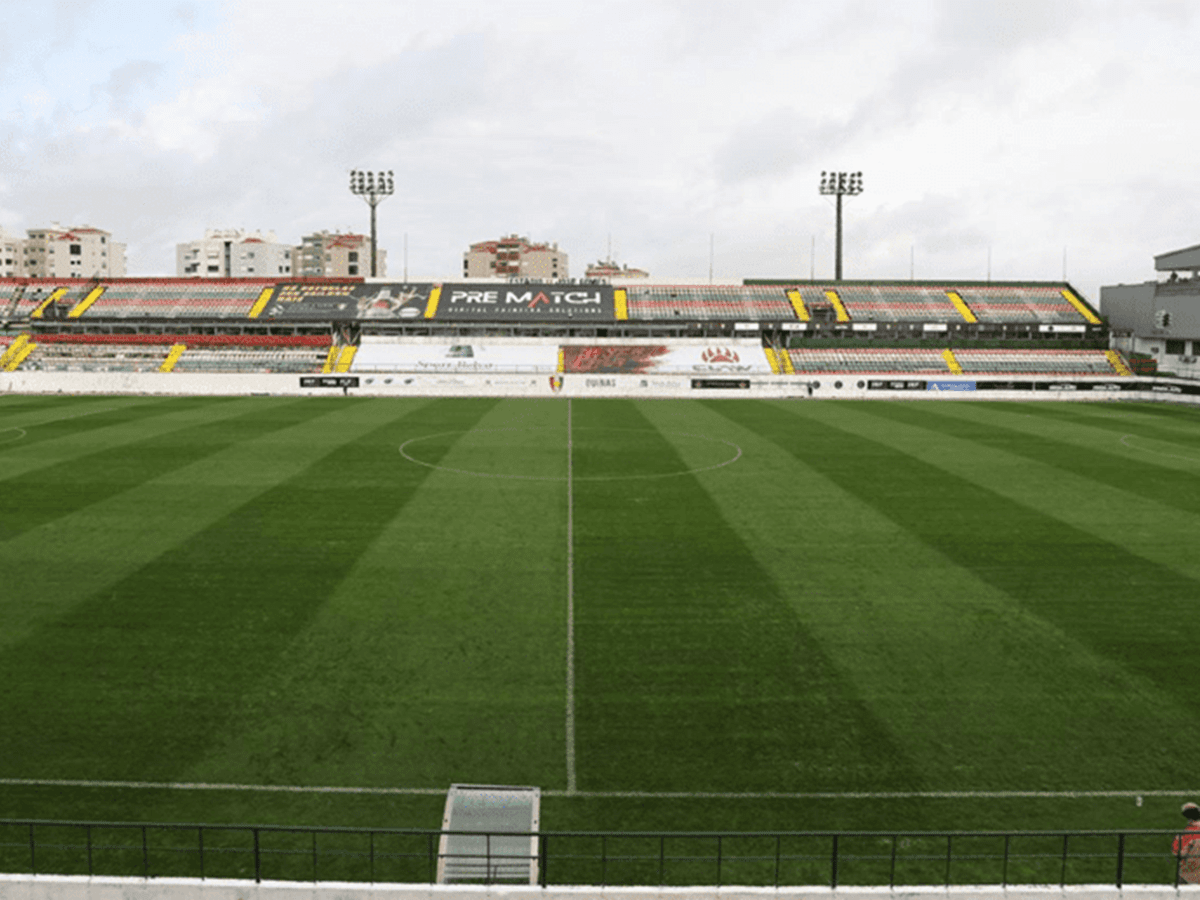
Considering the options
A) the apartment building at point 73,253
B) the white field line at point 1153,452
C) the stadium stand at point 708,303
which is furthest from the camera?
the apartment building at point 73,253

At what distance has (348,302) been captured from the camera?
244ft

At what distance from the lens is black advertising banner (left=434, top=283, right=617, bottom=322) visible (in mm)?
72938

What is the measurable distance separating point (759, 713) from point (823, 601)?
4.58m

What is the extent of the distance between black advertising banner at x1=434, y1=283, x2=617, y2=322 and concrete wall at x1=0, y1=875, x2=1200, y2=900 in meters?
67.3

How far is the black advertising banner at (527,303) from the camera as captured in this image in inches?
2872

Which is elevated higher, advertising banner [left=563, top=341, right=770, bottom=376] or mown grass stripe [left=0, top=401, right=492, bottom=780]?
advertising banner [left=563, top=341, right=770, bottom=376]

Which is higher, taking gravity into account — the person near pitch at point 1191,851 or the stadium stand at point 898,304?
the stadium stand at point 898,304

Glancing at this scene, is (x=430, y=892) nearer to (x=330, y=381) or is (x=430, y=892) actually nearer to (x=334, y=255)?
(x=330, y=381)

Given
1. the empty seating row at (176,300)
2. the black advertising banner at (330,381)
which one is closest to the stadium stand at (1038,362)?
the black advertising banner at (330,381)

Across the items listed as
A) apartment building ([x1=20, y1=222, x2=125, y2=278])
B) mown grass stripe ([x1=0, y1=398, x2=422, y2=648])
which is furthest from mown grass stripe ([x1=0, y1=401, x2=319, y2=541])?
apartment building ([x1=20, y1=222, x2=125, y2=278])

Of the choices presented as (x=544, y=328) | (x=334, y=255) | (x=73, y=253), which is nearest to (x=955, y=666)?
(x=544, y=328)

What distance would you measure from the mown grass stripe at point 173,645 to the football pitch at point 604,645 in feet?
0.20

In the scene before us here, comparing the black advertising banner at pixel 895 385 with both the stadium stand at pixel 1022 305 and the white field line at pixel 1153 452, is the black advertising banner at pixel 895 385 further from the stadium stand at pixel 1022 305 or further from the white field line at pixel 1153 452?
the white field line at pixel 1153 452

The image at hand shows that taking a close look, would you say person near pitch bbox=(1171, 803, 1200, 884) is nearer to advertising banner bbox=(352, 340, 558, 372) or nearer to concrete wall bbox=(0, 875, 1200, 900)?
concrete wall bbox=(0, 875, 1200, 900)
